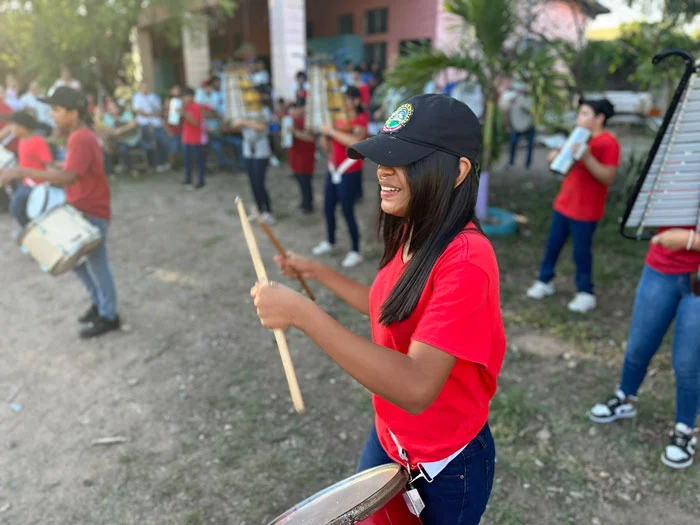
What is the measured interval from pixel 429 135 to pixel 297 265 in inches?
35.0

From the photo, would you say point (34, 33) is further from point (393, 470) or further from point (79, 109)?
point (393, 470)

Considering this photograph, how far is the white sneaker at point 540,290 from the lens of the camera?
485 cm

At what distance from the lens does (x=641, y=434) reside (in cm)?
306

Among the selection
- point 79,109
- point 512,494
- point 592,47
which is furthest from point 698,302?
point 592,47

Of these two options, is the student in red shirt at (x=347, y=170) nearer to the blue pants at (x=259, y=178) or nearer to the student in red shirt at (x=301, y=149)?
the student in red shirt at (x=301, y=149)

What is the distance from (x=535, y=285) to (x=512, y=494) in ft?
8.62

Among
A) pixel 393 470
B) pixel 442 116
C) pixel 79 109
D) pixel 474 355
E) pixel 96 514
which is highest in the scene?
pixel 442 116

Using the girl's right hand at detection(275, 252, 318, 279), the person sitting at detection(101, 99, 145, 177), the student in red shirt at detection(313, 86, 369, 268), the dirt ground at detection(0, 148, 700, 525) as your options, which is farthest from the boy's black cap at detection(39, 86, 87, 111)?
the person sitting at detection(101, 99, 145, 177)

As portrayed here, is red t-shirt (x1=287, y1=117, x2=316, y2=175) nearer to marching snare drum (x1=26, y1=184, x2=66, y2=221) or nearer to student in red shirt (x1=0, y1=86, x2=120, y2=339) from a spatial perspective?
student in red shirt (x1=0, y1=86, x2=120, y2=339)

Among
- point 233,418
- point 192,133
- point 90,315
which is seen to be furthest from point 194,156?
point 233,418

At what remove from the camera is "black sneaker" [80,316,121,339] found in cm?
432

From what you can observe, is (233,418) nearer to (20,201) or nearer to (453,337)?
(453,337)

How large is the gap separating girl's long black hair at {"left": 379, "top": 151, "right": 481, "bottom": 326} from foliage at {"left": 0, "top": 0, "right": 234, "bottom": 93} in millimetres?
14336

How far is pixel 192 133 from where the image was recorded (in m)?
9.25
